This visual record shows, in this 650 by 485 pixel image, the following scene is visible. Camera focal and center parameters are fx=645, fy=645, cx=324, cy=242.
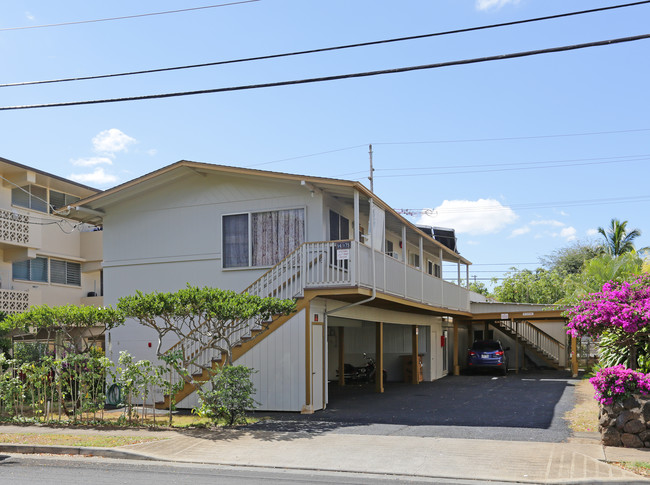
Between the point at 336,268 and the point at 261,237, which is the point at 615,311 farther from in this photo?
the point at 261,237

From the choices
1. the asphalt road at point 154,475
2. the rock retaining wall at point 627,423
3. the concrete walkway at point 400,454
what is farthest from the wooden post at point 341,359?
the asphalt road at point 154,475

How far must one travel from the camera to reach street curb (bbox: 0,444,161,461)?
10.5m

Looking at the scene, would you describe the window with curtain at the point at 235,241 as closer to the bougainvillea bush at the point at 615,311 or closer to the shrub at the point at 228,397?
the shrub at the point at 228,397

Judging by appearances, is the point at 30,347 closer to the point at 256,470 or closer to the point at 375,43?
the point at 256,470

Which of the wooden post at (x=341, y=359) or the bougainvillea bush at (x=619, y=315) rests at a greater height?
the bougainvillea bush at (x=619, y=315)

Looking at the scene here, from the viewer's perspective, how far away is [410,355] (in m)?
26.3

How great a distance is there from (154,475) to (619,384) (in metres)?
7.51

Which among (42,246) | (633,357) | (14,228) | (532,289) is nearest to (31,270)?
(42,246)

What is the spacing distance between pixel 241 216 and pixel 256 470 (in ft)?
32.4

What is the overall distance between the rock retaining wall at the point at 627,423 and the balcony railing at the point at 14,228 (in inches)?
804

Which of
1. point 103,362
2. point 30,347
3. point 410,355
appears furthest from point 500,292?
point 103,362

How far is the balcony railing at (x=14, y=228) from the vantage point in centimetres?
2316

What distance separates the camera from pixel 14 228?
2366 cm

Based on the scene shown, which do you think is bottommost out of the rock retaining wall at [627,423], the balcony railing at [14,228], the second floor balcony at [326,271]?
the rock retaining wall at [627,423]
